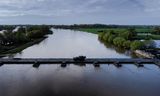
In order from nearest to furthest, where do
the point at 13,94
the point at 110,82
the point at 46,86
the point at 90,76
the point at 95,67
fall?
the point at 13,94 < the point at 46,86 < the point at 110,82 < the point at 90,76 < the point at 95,67

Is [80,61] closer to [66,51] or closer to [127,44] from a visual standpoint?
[66,51]

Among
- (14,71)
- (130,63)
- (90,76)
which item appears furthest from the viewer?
(130,63)

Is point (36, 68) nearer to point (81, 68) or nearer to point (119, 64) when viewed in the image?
point (81, 68)

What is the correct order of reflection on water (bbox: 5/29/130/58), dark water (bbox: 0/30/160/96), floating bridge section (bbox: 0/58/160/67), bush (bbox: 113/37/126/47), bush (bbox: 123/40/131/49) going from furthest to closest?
1. bush (bbox: 113/37/126/47)
2. bush (bbox: 123/40/131/49)
3. reflection on water (bbox: 5/29/130/58)
4. floating bridge section (bbox: 0/58/160/67)
5. dark water (bbox: 0/30/160/96)

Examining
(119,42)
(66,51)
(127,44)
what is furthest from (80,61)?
(119,42)

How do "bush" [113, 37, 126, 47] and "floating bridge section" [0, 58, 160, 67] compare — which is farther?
"bush" [113, 37, 126, 47]

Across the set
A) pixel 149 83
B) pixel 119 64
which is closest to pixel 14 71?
pixel 119 64

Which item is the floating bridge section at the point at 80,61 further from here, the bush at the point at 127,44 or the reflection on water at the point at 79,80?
the bush at the point at 127,44

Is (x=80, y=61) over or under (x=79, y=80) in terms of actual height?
over

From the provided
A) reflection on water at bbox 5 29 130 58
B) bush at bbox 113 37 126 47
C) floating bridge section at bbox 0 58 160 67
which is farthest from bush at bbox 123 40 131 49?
floating bridge section at bbox 0 58 160 67

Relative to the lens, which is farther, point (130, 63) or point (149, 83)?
point (130, 63)

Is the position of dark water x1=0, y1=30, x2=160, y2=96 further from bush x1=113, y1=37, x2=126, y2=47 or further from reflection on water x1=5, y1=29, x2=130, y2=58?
bush x1=113, y1=37, x2=126, y2=47
